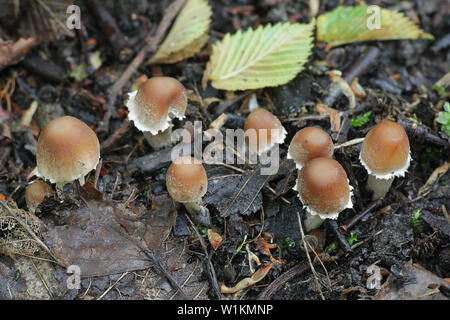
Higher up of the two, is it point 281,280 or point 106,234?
point 106,234

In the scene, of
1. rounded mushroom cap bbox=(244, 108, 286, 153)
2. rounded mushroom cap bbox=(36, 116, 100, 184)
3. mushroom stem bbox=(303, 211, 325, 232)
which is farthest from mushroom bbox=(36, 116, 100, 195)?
mushroom stem bbox=(303, 211, 325, 232)

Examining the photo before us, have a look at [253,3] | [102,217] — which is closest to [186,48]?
[253,3]

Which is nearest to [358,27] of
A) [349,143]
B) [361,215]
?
[349,143]

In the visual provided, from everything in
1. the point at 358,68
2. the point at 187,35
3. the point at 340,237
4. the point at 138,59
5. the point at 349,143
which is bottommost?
the point at 340,237

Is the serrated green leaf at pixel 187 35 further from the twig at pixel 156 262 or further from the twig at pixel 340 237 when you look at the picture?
the twig at pixel 340 237

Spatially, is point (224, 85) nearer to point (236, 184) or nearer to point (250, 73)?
point (250, 73)

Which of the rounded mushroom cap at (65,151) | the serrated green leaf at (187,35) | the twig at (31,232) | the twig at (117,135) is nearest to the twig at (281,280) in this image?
the twig at (31,232)

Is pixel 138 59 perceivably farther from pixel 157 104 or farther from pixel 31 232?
pixel 31 232
